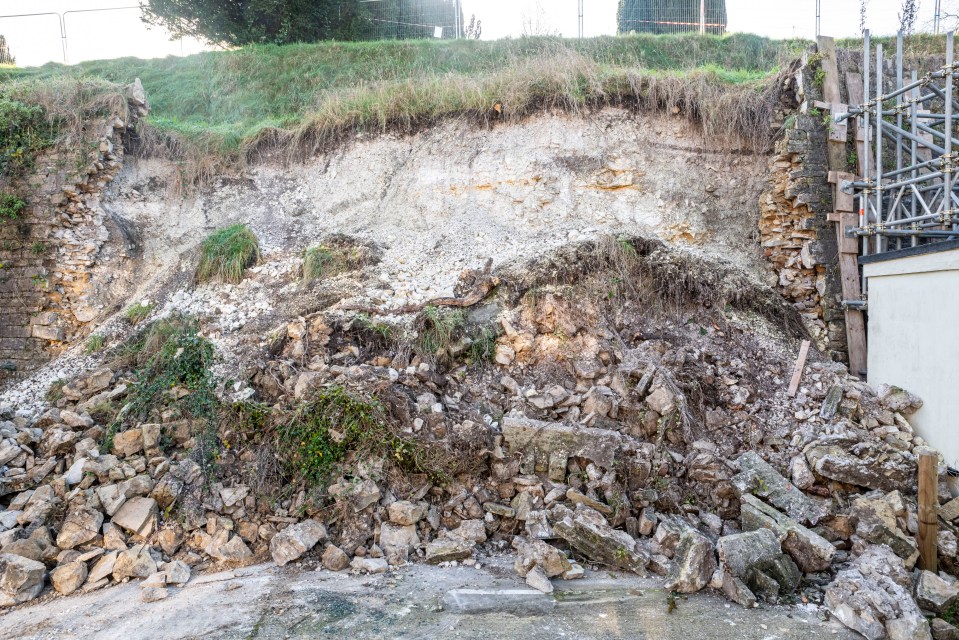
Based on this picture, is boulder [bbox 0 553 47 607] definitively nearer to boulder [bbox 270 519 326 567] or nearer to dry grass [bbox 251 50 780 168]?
boulder [bbox 270 519 326 567]

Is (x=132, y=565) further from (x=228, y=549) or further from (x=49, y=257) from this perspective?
(x=49, y=257)

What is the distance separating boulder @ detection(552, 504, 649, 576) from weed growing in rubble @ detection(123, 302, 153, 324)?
18.2 feet

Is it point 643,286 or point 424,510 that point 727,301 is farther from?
point 424,510

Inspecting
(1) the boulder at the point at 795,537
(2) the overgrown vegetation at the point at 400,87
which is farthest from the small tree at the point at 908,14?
(1) the boulder at the point at 795,537

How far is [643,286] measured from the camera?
651cm

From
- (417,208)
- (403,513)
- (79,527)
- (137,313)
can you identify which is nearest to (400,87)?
(417,208)

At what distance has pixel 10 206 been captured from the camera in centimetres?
716

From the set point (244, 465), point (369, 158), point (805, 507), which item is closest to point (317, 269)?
point (369, 158)

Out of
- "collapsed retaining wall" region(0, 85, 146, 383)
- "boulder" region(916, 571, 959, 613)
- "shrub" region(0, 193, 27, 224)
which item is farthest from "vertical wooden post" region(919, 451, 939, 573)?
"shrub" region(0, 193, 27, 224)

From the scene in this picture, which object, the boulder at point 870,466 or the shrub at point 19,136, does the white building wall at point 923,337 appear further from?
the shrub at point 19,136

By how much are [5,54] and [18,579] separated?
13.0 metres

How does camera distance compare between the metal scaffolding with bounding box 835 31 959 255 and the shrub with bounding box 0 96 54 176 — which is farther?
the shrub with bounding box 0 96 54 176

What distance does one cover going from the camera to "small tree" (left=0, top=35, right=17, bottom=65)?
11.9 m

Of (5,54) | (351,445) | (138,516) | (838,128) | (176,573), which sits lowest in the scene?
(176,573)
